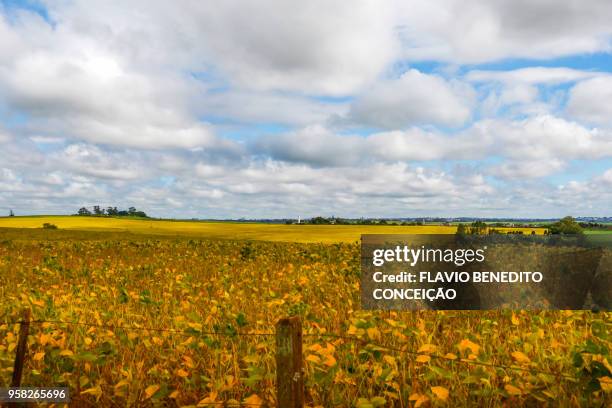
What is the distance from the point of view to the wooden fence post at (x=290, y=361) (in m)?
3.83

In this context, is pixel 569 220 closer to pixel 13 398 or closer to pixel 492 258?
pixel 492 258

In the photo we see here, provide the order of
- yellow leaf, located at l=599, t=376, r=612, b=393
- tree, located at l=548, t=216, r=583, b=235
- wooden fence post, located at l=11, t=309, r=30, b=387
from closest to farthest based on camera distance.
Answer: yellow leaf, located at l=599, t=376, r=612, b=393
wooden fence post, located at l=11, t=309, r=30, b=387
tree, located at l=548, t=216, r=583, b=235

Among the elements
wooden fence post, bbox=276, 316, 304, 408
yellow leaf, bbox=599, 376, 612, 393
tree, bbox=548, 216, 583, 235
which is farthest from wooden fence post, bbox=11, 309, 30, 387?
tree, bbox=548, 216, 583, 235

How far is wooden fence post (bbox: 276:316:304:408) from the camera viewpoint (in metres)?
3.83

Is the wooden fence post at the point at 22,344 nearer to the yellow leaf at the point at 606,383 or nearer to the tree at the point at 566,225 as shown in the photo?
the yellow leaf at the point at 606,383

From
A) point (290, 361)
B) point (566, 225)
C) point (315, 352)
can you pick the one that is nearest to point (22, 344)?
point (315, 352)

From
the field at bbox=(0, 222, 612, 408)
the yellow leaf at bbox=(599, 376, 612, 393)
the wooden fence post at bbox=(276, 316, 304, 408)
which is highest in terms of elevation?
the wooden fence post at bbox=(276, 316, 304, 408)

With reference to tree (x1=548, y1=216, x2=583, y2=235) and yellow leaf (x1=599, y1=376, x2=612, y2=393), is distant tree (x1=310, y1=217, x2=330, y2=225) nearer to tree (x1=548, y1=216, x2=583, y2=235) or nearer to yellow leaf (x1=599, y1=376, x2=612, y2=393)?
tree (x1=548, y1=216, x2=583, y2=235)

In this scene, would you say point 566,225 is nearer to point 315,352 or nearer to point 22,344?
point 315,352

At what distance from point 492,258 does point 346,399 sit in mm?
6874

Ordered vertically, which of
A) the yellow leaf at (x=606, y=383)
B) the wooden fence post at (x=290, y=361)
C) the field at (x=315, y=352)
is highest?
the wooden fence post at (x=290, y=361)

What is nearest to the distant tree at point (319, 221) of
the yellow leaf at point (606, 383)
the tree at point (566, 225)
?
the tree at point (566, 225)

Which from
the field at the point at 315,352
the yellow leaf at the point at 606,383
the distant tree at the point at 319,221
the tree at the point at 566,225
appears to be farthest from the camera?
the distant tree at the point at 319,221

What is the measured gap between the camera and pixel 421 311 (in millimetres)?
8805
